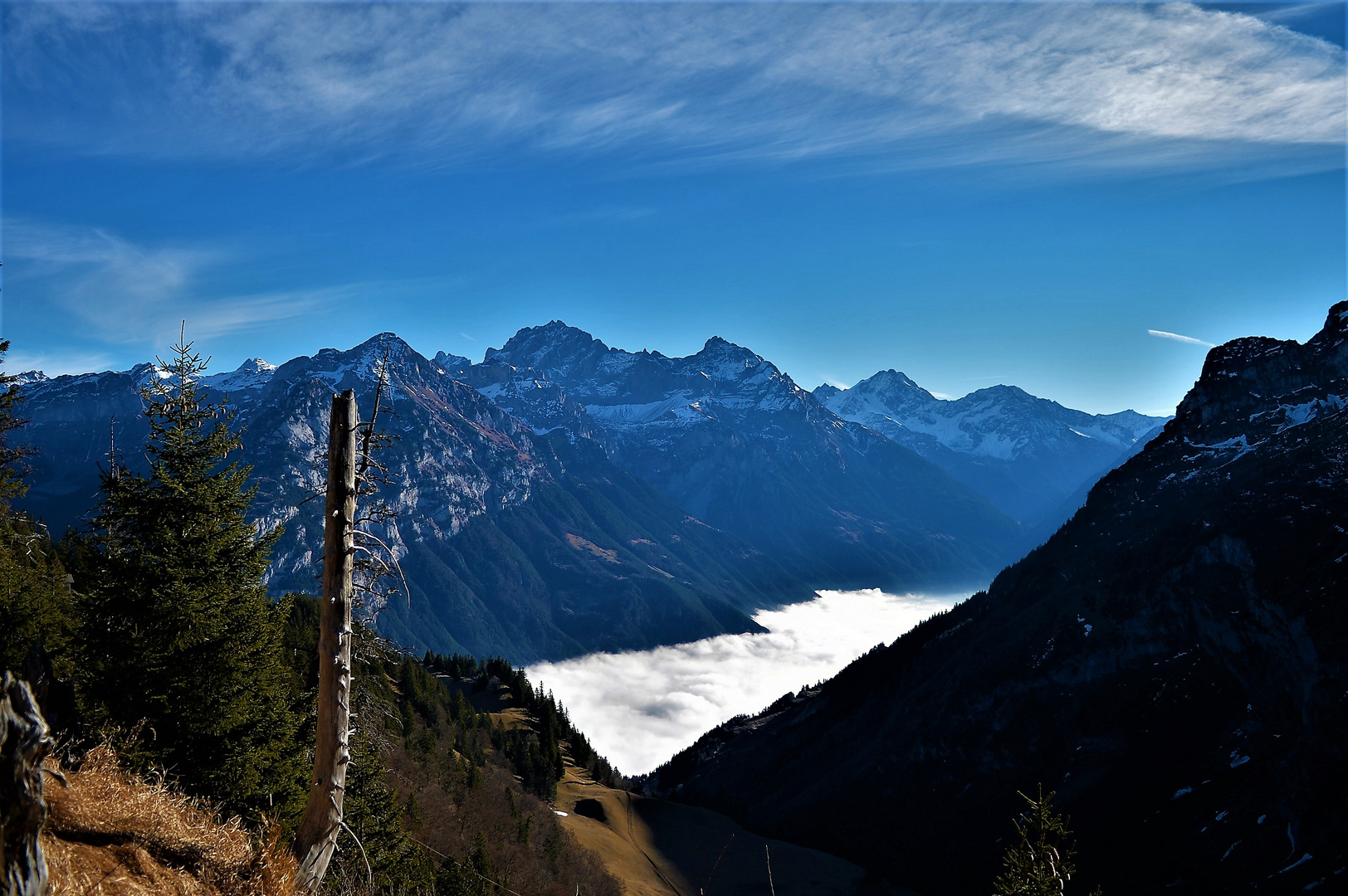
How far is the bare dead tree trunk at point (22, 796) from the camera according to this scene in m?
6.37

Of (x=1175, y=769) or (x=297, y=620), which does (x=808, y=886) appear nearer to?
(x=1175, y=769)

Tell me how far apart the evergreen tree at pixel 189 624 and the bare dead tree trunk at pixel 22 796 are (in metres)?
12.5

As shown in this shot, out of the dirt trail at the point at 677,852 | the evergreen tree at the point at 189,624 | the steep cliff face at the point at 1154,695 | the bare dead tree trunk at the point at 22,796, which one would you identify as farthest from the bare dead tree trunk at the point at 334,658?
the steep cliff face at the point at 1154,695

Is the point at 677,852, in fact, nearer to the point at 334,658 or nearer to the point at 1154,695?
the point at 1154,695

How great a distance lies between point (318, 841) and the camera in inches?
461

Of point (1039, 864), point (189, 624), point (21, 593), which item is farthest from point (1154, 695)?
point (21, 593)

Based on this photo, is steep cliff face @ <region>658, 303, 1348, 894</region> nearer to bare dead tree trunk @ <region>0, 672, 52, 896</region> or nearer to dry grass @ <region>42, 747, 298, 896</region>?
dry grass @ <region>42, 747, 298, 896</region>

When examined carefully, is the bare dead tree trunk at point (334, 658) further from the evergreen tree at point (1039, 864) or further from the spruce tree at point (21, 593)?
the evergreen tree at point (1039, 864)

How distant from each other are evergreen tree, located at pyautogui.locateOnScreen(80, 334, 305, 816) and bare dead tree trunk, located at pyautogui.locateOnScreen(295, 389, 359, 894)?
7.90 meters

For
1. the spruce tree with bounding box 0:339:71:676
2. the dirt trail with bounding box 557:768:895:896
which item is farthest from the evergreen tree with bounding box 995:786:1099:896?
the dirt trail with bounding box 557:768:895:896

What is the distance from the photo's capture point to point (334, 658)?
11.9 meters

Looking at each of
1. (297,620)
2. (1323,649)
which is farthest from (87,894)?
(1323,649)

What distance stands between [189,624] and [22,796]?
1387 centimetres

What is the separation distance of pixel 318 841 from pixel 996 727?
169833 mm
